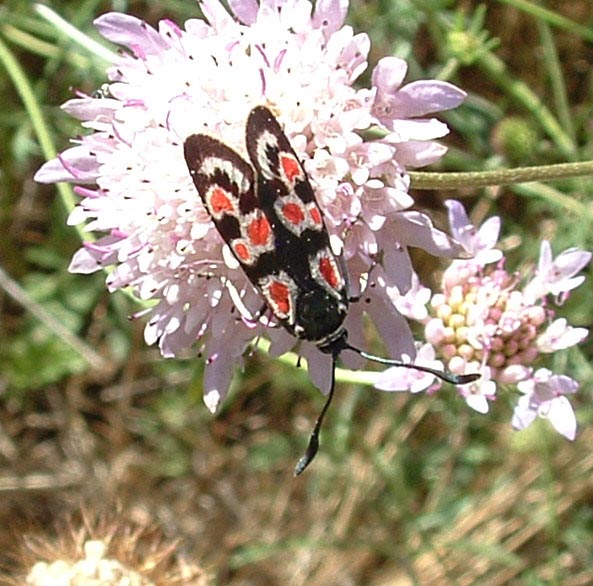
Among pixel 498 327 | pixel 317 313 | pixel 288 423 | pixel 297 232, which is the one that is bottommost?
pixel 288 423

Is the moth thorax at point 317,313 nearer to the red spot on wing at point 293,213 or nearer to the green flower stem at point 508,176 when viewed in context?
the red spot on wing at point 293,213

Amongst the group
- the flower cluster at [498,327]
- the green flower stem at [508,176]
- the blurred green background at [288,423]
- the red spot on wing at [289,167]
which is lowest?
the blurred green background at [288,423]

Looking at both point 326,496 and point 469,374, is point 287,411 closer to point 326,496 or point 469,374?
point 326,496

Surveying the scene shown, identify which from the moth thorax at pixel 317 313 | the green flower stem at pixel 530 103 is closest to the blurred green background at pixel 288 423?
the green flower stem at pixel 530 103

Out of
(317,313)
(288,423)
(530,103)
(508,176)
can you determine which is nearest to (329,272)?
(317,313)

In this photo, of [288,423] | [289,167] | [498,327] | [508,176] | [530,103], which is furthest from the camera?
[288,423]

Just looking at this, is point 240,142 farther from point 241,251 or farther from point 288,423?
point 288,423

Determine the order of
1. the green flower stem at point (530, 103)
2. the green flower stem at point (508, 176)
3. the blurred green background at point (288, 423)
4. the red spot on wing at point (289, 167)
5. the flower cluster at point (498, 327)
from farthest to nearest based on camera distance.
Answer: the blurred green background at point (288, 423)
the green flower stem at point (530, 103)
the flower cluster at point (498, 327)
the green flower stem at point (508, 176)
the red spot on wing at point (289, 167)
